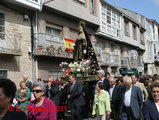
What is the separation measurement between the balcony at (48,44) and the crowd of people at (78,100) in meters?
3.71

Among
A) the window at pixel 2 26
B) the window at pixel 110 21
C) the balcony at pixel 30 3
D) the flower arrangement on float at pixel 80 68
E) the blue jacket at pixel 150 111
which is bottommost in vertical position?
the blue jacket at pixel 150 111

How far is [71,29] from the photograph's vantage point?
51.6 ft

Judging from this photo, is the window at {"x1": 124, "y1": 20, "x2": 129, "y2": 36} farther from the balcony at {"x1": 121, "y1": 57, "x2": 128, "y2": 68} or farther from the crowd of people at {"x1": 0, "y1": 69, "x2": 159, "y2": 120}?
the crowd of people at {"x1": 0, "y1": 69, "x2": 159, "y2": 120}

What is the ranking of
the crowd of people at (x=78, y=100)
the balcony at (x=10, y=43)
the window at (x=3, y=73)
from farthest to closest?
the window at (x=3, y=73), the balcony at (x=10, y=43), the crowd of people at (x=78, y=100)

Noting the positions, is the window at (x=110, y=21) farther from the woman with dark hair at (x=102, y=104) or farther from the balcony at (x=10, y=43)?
the woman with dark hair at (x=102, y=104)

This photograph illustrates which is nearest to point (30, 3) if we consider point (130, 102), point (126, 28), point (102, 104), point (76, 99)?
point (76, 99)

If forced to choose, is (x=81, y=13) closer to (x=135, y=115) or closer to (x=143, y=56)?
(x=135, y=115)

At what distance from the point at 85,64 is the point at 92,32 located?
10.9 metres

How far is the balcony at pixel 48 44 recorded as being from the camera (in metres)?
12.1

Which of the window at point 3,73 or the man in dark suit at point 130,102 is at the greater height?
the window at point 3,73

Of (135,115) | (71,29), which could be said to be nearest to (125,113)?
(135,115)

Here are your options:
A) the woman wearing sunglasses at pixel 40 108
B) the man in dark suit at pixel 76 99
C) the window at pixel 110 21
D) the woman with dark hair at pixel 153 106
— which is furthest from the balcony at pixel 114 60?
the woman wearing sunglasses at pixel 40 108

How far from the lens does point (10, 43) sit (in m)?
10.9

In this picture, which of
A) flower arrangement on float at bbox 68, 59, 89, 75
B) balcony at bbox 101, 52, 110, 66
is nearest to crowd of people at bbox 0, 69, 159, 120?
flower arrangement on float at bbox 68, 59, 89, 75
